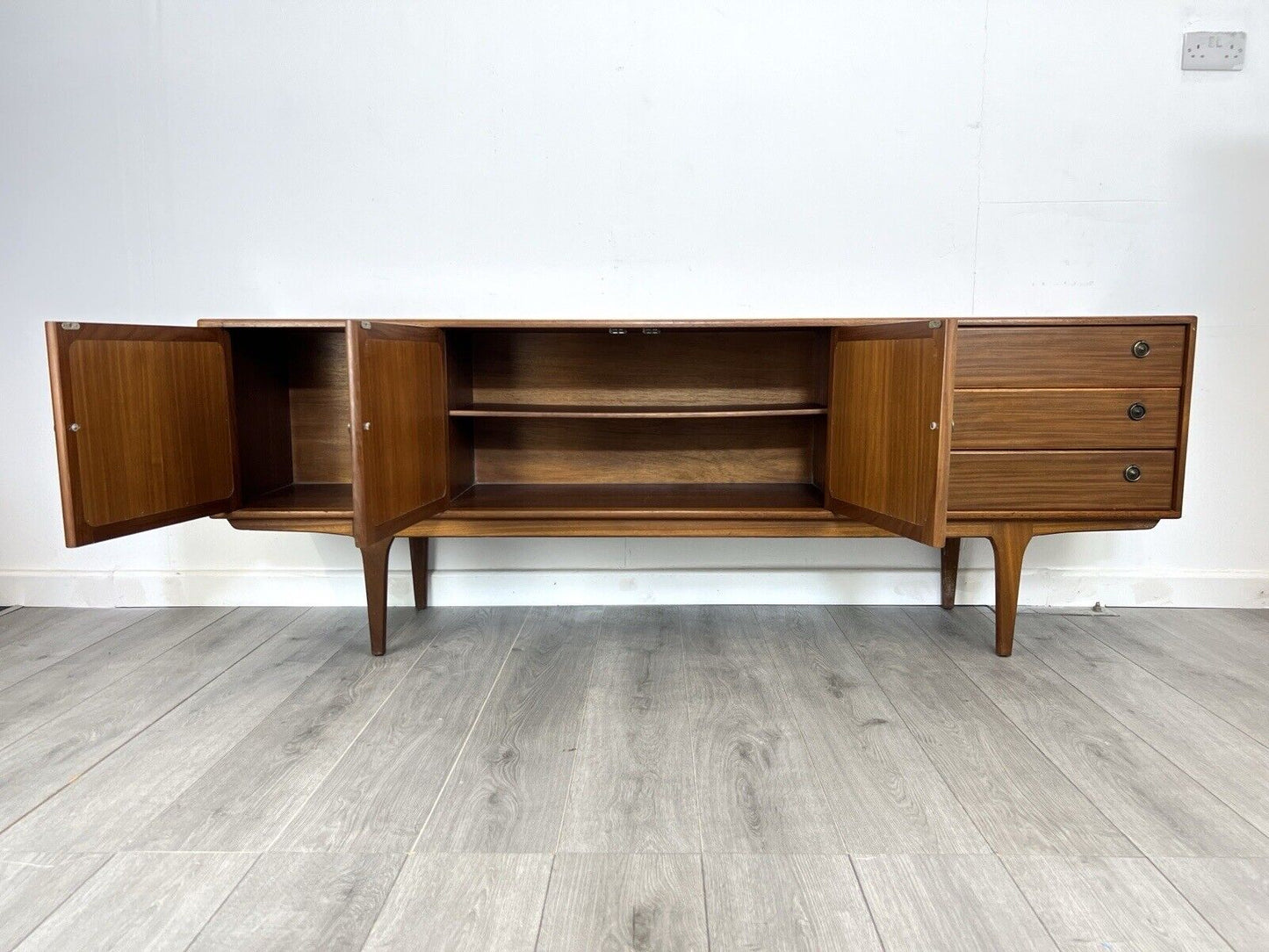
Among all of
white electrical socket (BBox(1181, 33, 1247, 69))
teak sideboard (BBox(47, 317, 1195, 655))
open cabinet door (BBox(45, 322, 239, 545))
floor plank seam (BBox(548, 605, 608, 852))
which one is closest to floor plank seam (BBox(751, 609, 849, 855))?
floor plank seam (BBox(548, 605, 608, 852))

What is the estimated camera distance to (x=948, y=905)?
100cm

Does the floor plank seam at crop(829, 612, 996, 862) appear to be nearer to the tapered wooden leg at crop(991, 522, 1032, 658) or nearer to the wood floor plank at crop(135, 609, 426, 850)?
the tapered wooden leg at crop(991, 522, 1032, 658)

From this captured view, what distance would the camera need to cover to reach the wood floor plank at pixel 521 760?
1162 mm

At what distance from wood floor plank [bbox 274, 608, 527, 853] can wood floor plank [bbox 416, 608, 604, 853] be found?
31 mm

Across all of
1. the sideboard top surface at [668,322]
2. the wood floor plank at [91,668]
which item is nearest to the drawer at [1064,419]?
the sideboard top surface at [668,322]

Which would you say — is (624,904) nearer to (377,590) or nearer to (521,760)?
(521,760)

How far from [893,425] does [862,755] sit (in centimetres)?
64

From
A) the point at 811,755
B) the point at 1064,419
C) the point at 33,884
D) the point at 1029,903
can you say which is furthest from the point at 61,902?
the point at 1064,419

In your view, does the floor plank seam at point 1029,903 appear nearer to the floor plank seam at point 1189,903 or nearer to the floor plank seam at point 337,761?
the floor plank seam at point 1189,903

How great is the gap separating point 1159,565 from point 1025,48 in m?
1.47

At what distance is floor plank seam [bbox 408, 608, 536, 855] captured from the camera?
118 cm

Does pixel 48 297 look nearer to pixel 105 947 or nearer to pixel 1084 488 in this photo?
pixel 105 947

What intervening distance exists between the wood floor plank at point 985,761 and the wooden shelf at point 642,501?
404mm

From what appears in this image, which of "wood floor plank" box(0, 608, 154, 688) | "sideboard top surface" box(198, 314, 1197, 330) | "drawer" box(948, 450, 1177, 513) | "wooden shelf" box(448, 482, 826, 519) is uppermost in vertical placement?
"sideboard top surface" box(198, 314, 1197, 330)
